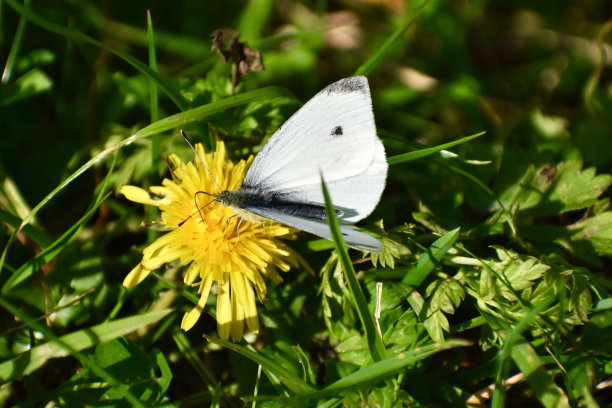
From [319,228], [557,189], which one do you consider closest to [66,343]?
[319,228]

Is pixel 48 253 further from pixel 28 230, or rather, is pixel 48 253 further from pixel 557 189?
pixel 557 189

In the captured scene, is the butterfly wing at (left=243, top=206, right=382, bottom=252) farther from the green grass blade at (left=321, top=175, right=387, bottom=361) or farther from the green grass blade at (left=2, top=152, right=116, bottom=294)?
the green grass blade at (left=2, top=152, right=116, bottom=294)

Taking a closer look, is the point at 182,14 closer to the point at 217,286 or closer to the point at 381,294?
the point at 217,286

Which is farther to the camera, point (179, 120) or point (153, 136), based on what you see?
point (153, 136)

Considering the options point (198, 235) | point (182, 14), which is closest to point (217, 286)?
point (198, 235)

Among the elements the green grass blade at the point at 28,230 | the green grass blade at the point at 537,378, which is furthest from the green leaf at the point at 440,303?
the green grass blade at the point at 28,230

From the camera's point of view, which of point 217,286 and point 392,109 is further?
point 392,109

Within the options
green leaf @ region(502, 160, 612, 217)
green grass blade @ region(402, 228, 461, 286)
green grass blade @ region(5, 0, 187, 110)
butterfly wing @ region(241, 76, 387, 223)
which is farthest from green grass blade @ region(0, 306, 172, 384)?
green leaf @ region(502, 160, 612, 217)
